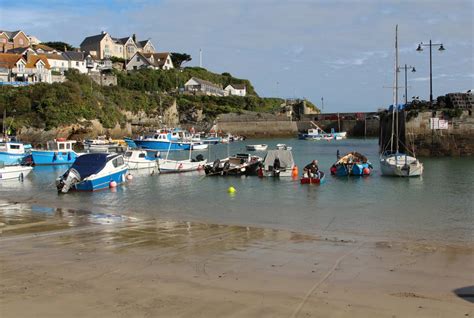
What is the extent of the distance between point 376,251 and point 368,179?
20.1m

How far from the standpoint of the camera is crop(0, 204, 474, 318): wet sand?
→ 739cm

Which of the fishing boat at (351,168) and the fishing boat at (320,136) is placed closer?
the fishing boat at (351,168)

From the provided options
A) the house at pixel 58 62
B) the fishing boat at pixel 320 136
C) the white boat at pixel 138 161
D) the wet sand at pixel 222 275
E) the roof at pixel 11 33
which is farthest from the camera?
the roof at pixel 11 33

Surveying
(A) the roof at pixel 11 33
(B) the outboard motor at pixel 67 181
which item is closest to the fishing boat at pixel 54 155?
(B) the outboard motor at pixel 67 181

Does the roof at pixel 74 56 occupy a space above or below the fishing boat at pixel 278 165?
above

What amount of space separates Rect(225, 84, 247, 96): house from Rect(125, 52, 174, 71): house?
15795mm

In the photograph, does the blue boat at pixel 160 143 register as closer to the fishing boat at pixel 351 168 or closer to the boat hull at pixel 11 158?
the boat hull at pixel 11 158

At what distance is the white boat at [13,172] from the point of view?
32344 mm

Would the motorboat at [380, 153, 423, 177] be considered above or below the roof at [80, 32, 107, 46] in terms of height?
below

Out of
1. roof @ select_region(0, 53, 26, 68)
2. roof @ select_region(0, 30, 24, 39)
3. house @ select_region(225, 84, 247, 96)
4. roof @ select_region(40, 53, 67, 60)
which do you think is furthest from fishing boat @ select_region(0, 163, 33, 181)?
house @ select_region(225, 84, 247, 96)

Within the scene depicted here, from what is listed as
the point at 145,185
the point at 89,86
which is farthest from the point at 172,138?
the point at 145,185

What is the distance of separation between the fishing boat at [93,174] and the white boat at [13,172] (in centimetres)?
654

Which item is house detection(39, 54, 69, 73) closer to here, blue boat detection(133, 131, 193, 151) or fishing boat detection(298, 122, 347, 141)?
blue boat detection(133, 131, 193, 151)

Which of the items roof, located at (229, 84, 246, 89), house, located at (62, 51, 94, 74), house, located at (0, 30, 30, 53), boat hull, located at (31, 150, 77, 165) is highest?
house, located at (0, 30, 30, 53)
